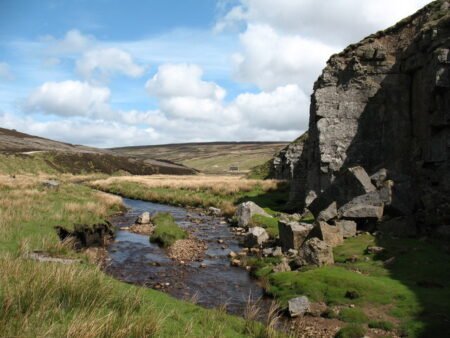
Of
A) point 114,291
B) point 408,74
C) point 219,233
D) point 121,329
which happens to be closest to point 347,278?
point 114,291

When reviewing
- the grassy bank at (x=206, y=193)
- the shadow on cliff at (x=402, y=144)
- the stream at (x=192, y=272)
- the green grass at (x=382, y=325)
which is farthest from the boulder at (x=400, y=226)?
the grassy bank at (x=206, y=193)

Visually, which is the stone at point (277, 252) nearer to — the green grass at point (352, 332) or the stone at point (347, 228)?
the stone at point (347, 228)

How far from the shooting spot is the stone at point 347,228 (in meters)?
27.8

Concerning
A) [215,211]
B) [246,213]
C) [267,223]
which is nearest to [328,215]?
[267,223]

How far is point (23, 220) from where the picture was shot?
87.3 ft

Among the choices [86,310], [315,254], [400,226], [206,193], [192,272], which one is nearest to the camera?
[86,310]

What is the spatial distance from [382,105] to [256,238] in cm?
1787

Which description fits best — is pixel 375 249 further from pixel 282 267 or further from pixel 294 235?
pixel 282 267

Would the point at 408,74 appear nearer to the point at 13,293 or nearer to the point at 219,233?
the point at 219,233

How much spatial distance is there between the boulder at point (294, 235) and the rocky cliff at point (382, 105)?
8.91 m

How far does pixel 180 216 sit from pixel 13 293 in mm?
36093

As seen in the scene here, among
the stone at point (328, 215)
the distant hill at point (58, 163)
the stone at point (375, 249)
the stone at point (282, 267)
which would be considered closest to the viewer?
the stone at point (282, 267)

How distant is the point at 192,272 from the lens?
2323cm

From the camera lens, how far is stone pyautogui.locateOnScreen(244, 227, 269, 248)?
2936cm
